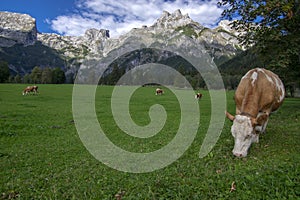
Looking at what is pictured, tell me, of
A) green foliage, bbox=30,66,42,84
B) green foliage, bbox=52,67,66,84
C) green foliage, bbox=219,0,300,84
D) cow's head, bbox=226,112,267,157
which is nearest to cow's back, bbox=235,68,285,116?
cow's head, bbox=226,112,267,157

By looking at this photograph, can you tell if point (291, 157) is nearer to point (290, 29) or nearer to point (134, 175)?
point (134, 175)

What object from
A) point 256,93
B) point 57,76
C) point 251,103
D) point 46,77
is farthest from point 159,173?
point 57,76

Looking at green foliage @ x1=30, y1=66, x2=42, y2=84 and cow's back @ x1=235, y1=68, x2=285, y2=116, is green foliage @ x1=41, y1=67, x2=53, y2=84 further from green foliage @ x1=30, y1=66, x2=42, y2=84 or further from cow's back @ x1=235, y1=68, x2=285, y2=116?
cow's back @ x1=235, y1=68, x2=285, y2=116

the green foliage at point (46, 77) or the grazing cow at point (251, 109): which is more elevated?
the green foliage at point (46, 77)

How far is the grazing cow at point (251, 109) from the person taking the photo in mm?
8664

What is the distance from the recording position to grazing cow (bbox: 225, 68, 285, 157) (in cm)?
866

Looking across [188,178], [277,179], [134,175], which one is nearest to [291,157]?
[277,179]

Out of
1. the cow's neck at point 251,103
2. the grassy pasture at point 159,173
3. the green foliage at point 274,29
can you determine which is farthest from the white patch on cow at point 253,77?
the green foliage at point 274,29

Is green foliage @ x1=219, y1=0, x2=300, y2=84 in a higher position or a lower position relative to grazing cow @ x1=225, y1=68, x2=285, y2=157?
higher

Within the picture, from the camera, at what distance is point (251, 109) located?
959 cm

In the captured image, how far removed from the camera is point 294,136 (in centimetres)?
1160

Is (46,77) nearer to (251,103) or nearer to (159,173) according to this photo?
(251,103)

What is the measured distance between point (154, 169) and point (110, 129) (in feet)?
30.6

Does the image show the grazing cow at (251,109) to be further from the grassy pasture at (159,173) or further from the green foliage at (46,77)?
the green foliage at (46,77)
